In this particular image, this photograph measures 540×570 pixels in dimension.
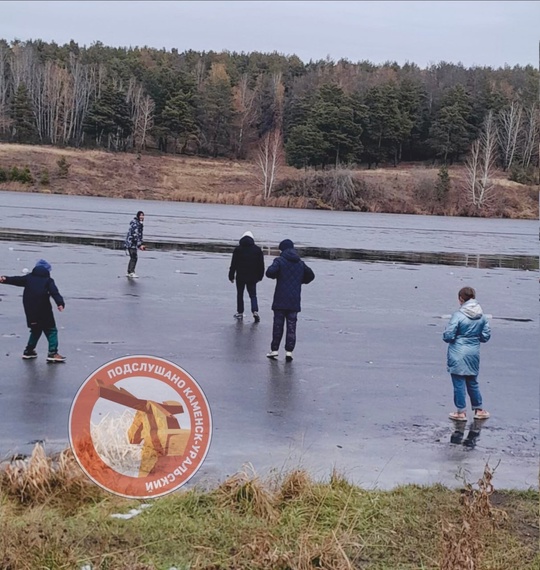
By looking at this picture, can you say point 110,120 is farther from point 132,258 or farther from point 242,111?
point 132,258

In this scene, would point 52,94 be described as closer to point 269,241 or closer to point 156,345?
point 269,241

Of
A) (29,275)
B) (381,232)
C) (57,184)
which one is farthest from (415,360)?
(57,184)

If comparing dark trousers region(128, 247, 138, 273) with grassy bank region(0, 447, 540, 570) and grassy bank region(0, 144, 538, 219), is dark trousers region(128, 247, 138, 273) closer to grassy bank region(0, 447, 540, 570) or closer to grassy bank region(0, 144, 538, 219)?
grassy bank region(0, 447, 540, 570)

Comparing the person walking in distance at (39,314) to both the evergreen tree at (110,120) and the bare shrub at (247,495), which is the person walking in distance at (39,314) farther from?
the evergreen tree at (110,120)

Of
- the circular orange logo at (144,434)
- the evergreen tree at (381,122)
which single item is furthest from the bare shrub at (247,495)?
the evergreen tree at (381,122)

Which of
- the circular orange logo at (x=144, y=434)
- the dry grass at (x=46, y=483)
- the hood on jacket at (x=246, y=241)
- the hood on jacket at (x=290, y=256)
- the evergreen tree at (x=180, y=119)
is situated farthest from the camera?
the evergreen tree at (x=180, y=119)

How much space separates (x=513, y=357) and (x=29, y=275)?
23.3 feet

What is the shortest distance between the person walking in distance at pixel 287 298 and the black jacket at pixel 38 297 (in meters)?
2.92

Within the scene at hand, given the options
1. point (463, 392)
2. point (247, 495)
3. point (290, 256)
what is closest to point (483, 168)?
point (290, 256)

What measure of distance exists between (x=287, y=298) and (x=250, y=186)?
76.1m

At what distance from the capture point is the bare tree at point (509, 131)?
10092 centimetres

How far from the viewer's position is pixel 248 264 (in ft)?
50.0

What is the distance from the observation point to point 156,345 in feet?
40.2

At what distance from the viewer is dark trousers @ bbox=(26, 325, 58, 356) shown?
35.6 ft
